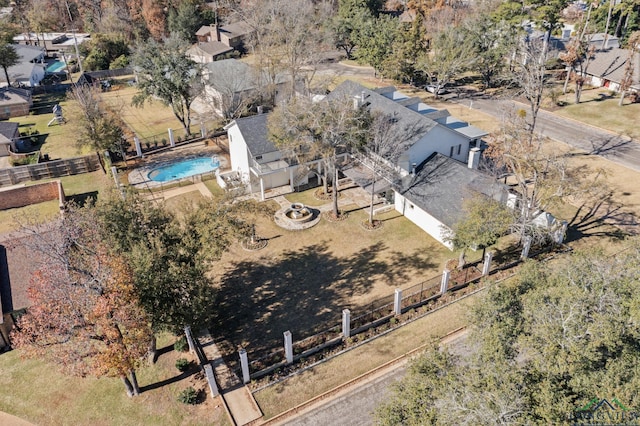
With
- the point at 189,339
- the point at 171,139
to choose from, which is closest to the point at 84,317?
the point at 189,339

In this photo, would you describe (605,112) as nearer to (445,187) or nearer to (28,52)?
(445,187)

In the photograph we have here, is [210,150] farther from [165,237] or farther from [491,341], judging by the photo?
[491,341]

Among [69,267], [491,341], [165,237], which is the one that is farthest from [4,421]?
[491,341]

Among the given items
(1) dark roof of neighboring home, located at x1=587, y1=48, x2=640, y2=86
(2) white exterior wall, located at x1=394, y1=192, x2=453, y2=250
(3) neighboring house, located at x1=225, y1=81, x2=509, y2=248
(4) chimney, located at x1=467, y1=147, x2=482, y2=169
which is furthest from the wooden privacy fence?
(1) dark roof of neighboring home, located at x1=587, y1=48, x2=640, y2=86

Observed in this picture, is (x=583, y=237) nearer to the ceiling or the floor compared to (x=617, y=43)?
nearer to the floor

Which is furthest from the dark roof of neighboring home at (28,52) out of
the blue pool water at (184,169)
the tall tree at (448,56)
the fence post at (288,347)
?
the fence post at (288,347)

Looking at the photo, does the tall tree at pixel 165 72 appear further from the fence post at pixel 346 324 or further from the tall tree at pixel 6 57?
the fence post at pixel 346 324
